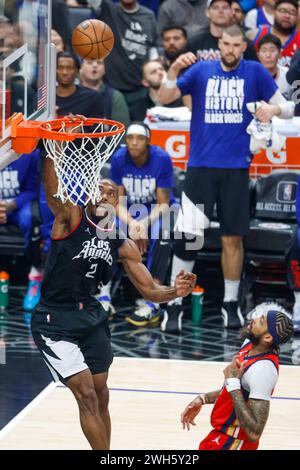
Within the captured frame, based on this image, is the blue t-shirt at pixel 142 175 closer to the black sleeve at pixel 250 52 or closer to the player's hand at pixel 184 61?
the player's hand at pixel 184 61

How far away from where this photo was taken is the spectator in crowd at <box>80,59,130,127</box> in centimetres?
1033

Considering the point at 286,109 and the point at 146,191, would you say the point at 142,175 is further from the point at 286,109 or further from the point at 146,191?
the point at 286,109

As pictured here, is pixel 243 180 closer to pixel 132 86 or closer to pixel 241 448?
pixel 132 86

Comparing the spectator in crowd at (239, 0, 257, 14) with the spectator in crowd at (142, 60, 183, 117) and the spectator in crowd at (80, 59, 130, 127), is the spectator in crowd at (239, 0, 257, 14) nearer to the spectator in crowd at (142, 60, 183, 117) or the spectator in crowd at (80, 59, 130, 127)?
the spectator in crowd at (142, 60, 183, 117)

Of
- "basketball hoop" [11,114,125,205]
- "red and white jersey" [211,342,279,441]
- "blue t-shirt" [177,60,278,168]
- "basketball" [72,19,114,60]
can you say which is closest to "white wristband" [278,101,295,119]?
"blue t-shirt" [177,60,278,168]

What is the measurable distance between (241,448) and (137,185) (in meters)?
4.58

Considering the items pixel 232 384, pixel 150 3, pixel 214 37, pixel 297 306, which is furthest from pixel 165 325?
pixel 150 3

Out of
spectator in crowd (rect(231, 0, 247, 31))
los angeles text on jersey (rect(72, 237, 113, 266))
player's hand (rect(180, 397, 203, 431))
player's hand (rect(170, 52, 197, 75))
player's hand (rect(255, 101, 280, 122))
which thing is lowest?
player's hand (rect(180, 397, 203, 431))

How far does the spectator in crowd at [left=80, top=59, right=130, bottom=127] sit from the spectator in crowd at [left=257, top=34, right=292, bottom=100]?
140cm

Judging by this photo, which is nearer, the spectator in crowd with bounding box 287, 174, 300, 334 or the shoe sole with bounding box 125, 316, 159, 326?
the spectator in crowd with bounding box 287, 174, 300, 334

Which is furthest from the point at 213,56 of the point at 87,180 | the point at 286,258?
the point at 87,180

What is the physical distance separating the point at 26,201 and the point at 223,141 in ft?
6.35

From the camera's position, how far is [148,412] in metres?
7.08

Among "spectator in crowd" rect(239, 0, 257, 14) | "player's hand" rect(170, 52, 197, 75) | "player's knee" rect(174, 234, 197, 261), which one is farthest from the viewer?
"spectator in crowd" rect(239, 0, 257, 14)
